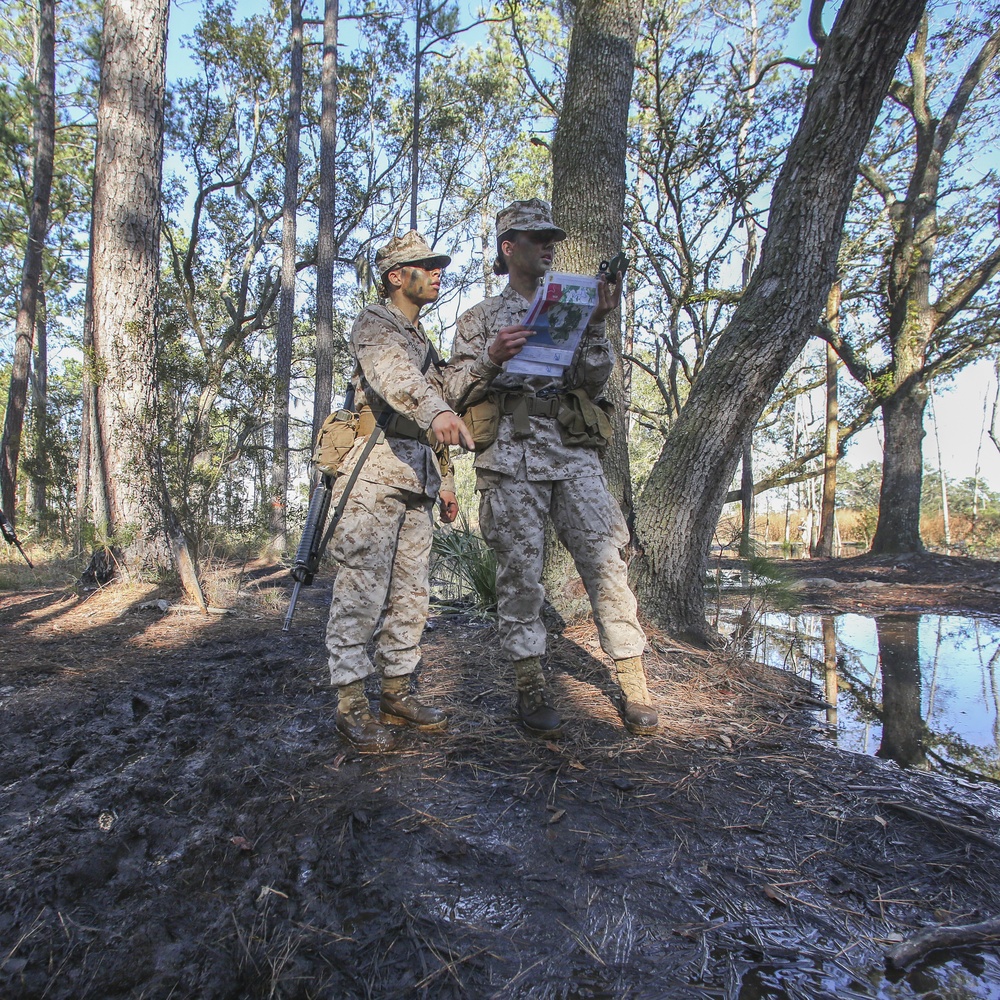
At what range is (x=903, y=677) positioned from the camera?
11.8 ft

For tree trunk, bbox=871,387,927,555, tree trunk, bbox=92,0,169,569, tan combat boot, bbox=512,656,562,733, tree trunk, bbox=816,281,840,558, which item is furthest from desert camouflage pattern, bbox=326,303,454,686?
tree trunk, bbox=816,281,840,558

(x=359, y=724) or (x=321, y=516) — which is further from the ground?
(x=321, y=516)

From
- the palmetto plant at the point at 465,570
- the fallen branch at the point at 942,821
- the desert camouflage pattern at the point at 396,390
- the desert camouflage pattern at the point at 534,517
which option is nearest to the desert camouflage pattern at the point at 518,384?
the desert camouflage pattern at the point at 534,517

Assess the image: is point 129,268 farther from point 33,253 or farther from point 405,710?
point 33,253

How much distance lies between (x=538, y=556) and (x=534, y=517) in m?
0.17

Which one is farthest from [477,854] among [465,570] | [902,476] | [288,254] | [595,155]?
[288,254]

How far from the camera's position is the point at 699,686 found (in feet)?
9.84

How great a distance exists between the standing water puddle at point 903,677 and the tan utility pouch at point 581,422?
65.8 inches

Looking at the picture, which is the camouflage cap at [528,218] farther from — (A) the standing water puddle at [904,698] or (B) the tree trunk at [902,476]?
(B) the tree trunk at [902,476]

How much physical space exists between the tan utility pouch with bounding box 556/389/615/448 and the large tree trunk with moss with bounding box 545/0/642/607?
1359 millimetres

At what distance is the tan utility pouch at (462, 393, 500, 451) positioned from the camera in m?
2.48

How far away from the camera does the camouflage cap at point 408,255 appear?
2582 millimetres

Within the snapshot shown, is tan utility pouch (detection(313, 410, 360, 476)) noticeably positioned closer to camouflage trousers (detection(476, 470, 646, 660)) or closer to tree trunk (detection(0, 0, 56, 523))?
camouflage trousers (detection(476, 470, 646, 660))

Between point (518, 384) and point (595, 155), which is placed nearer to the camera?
point (518, 384)
